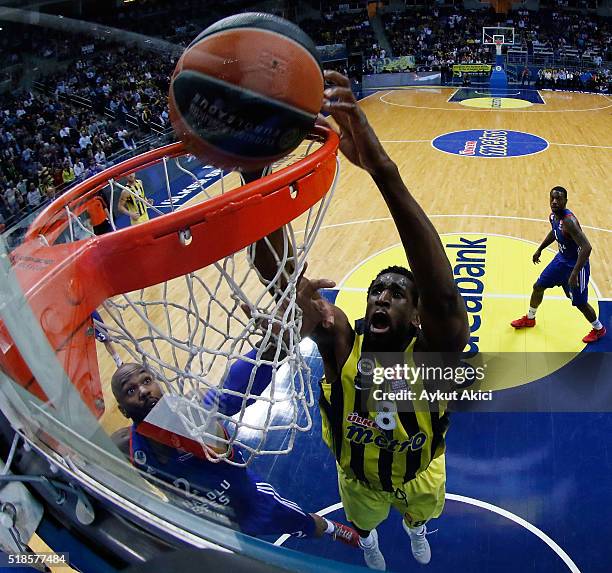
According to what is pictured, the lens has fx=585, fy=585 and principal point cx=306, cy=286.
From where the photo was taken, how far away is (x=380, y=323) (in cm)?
154

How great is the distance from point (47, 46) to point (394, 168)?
3.41 feet

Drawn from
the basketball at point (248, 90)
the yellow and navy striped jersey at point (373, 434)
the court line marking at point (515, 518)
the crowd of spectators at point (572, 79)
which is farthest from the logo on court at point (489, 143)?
the basketball at point (248, 90)

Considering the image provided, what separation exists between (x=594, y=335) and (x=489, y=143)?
5.14 metres

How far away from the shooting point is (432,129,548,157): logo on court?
744 cm

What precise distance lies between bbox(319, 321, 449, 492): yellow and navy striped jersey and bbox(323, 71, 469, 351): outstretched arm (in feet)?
1.58

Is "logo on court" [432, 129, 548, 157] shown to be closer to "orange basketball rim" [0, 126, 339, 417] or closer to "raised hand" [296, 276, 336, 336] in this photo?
"raised hand" [296, 276, 336, 336]

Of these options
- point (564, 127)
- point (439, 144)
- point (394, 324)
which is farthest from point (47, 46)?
point (564, 127)

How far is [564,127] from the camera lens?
8.84 metres

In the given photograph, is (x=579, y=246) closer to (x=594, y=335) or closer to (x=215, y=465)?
(x=594, y=335)

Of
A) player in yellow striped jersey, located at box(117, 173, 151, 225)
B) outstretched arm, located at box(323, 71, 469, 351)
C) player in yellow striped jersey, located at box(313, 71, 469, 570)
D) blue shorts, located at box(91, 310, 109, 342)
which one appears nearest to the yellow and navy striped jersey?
player in yellow striped jersey, located at box(313, 71, 469, 570)

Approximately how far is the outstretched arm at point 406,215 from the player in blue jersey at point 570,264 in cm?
228

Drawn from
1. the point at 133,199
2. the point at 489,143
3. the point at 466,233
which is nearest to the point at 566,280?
the point at 466,233

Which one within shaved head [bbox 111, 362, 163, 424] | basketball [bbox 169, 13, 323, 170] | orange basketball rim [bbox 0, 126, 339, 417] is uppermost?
basketball [bbox 169, 13, 323, 170]

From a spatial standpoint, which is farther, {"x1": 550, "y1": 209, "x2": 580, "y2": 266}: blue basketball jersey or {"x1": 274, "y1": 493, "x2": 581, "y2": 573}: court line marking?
{"x1": 550, "y1": 209, "x2": 580, "y2": 266}: blue basketball jersey
